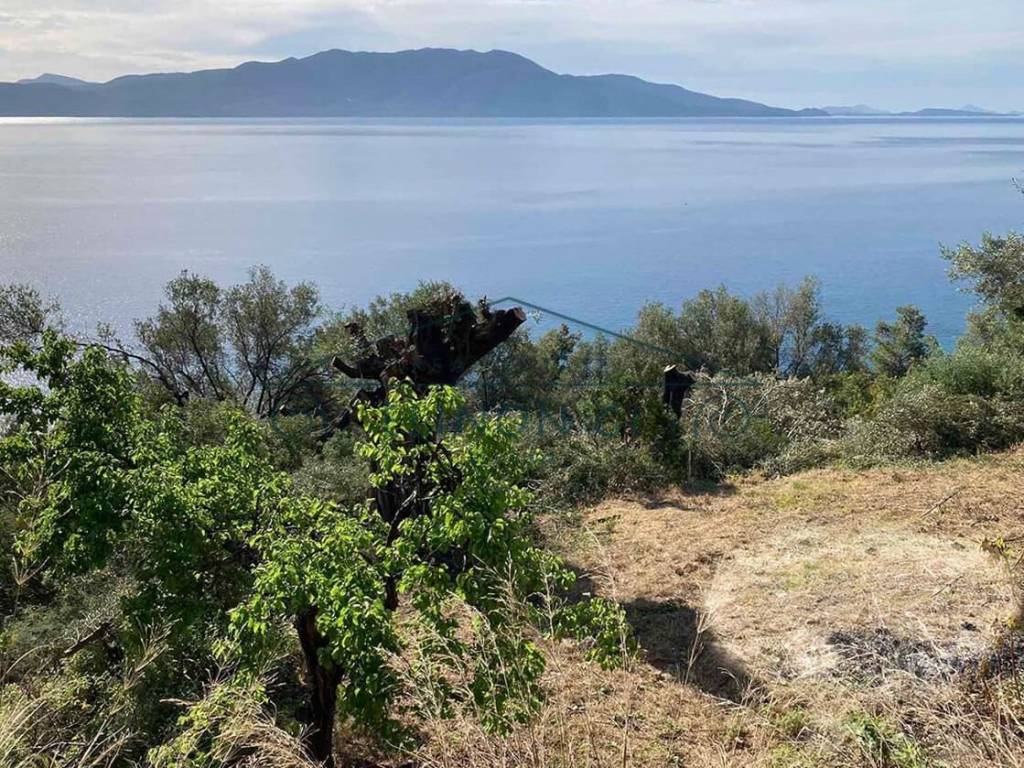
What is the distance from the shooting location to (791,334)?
38781mm

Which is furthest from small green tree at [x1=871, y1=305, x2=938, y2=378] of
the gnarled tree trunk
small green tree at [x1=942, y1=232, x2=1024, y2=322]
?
the gnarled tree trunk

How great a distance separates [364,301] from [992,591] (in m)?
40.1

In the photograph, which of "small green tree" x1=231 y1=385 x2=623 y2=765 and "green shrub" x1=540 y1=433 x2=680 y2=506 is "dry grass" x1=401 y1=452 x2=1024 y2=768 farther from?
"green shrub" x1=540 y1=433 x2=680 y2=506

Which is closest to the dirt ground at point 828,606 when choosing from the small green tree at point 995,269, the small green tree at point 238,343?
the small green tree at point 995,269

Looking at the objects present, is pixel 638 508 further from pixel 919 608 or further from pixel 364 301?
pixel 364 301

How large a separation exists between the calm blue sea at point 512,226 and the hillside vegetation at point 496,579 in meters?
32.8

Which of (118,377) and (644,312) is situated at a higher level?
(118,377)

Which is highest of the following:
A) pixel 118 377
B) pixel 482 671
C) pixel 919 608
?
pixel 118 377

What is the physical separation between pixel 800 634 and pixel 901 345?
31.6m

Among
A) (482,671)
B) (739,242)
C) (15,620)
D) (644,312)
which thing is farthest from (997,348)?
(739,242)

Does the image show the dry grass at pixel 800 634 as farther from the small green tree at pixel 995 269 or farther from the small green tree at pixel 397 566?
the small green tree at pixel 995 269

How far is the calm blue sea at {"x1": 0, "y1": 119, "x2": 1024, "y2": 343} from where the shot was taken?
51531 millimetres

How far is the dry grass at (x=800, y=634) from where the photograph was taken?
376 cm

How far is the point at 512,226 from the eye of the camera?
7762cm
